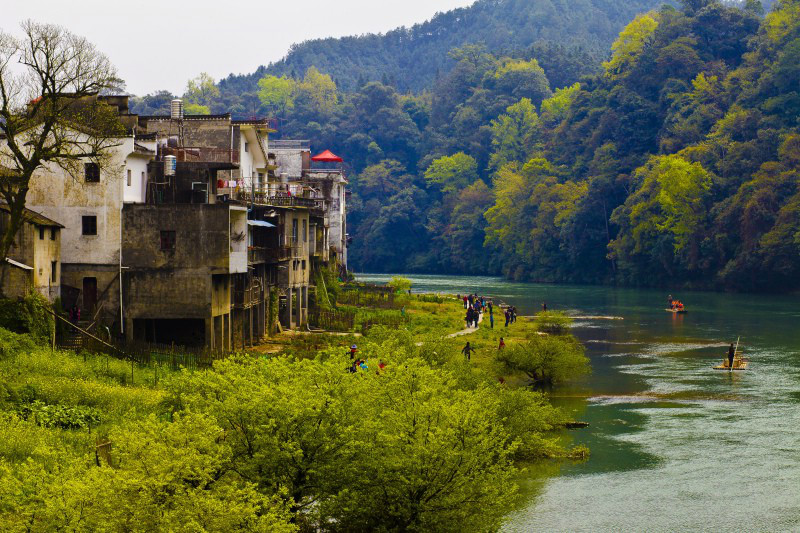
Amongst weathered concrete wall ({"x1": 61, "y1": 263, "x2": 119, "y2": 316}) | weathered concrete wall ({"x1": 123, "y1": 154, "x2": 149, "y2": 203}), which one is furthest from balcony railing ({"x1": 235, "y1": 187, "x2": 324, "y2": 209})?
weathered concrete wall ({"x1": 61, "y1": 263, "x2": 119, "y2": 316})

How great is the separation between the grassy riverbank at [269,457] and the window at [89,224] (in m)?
16.8

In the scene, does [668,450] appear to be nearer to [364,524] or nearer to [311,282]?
→ [364,524]

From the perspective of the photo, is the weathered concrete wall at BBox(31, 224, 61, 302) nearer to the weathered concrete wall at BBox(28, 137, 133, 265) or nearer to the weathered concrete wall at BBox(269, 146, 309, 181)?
the weathered concrete wall at BBox(28, 137, 133, 265)

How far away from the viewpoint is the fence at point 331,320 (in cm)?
6888

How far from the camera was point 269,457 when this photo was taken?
82.7 ft

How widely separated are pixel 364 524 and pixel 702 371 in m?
38.1

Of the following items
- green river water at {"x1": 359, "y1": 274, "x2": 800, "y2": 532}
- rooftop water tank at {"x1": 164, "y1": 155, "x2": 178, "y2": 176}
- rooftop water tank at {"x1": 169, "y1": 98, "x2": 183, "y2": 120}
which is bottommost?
green river water at {"x1": 359, "y1": 274, "x2": 800, "y2": 532}

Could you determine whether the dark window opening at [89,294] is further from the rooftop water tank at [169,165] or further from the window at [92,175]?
the rooftop water tank at [169,165]

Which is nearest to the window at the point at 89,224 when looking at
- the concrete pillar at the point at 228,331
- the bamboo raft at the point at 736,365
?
the concrete pillar at the point at 228,331

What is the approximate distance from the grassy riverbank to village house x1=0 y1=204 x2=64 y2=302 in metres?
11.4

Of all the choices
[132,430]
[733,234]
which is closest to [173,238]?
[132,430]

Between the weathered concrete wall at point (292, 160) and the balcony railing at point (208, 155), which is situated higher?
the weathered concrete wall at point (292, 160)

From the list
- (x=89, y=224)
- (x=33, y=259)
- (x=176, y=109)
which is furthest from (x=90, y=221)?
(x=176, y=109)

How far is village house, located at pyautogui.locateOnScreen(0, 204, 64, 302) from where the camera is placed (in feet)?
148
